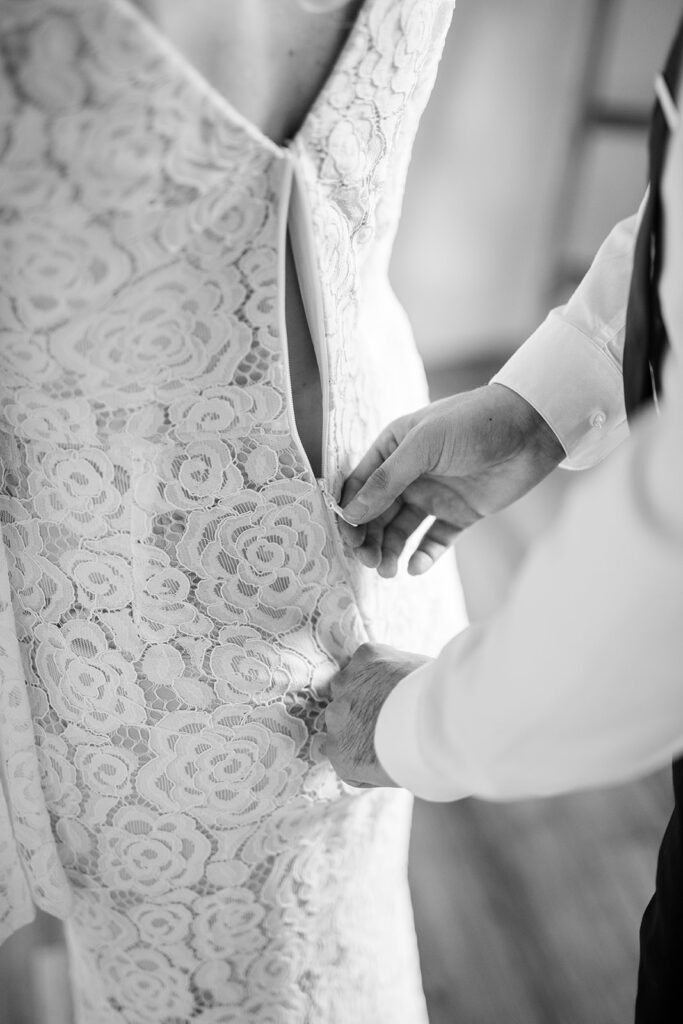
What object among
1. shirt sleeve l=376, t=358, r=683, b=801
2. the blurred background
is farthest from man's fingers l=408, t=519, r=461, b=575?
the blurred background

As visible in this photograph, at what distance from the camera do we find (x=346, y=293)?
660mm

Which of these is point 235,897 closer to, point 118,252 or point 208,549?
point 208,549

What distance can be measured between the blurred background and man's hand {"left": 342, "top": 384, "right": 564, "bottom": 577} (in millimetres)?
899

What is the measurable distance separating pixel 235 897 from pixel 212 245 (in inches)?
21.4

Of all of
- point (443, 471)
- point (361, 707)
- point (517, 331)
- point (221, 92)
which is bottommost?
point (517, 331)

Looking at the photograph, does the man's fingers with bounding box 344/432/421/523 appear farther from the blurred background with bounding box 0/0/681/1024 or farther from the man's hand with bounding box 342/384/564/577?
the blurred background with bounding box 0/0/681/1024

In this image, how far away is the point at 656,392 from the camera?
0.66 metres

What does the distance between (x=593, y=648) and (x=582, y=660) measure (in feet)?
0.04

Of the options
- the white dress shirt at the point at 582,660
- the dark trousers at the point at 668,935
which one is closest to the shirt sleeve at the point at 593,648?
the white dress shirt at the point at 582,660

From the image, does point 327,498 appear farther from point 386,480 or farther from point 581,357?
point 581,357

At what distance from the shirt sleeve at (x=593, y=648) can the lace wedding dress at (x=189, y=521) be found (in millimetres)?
193

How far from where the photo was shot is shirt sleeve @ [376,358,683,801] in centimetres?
47

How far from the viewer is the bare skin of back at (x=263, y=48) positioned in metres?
0.50

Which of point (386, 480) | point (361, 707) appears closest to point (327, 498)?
point (386, 480)
